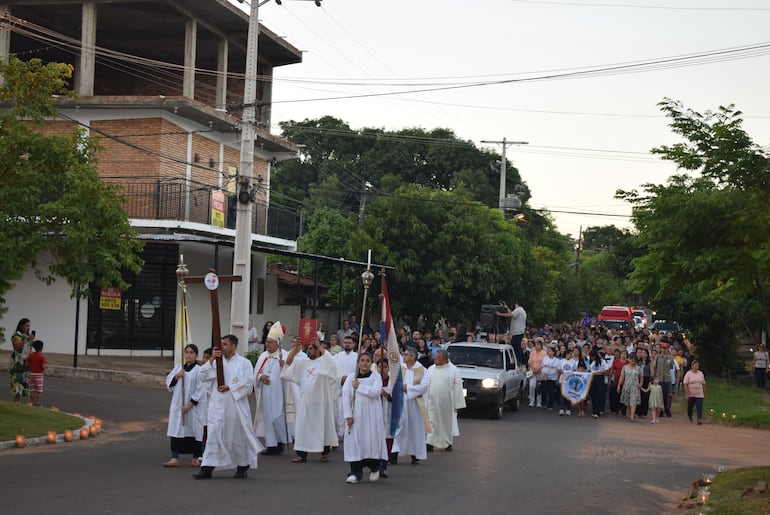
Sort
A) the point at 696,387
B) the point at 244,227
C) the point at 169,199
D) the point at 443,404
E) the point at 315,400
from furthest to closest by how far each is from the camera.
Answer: the point at 169,199
the point at 696,387
the point at 244,227
the point at 443,404
the point at 315,400

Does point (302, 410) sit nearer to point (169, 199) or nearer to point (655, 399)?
point (655, 399)

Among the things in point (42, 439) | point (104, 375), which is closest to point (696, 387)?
point (104, 375)

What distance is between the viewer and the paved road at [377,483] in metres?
10.9

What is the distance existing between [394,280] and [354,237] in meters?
2.36

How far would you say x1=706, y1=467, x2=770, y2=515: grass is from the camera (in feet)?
35.6

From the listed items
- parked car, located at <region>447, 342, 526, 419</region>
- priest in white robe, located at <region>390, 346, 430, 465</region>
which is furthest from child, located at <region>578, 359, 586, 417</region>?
priest in white robe, located at <region>390, 346, 430, 465</region>

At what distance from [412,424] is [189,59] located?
1999 centimetres

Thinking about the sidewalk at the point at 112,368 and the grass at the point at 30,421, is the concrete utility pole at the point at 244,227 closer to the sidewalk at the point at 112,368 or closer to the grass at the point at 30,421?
the sidewalk at the point at 112,368

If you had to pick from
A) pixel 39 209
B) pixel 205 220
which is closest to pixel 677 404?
pixel 205 220

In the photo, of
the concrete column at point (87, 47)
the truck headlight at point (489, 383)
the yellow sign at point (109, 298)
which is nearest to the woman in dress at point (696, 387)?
the truck headlight at point (489, 383)

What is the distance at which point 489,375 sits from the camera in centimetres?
2311

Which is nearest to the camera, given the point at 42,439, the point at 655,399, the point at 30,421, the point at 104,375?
the point at 42,439

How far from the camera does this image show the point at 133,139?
32.0 meters

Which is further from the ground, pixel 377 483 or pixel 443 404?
pixel 443 404
